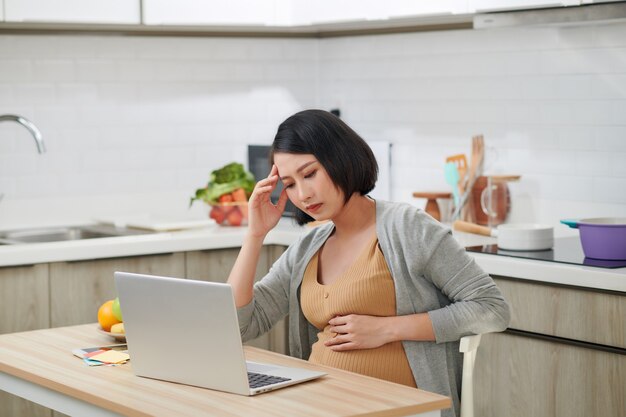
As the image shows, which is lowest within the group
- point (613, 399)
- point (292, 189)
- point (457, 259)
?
point (613, 399)

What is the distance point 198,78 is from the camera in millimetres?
5039

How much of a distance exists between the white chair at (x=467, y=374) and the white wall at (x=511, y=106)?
1538mm

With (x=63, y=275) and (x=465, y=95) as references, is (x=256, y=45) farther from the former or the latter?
(x=63, y=275)

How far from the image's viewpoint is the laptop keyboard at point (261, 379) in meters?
2.29

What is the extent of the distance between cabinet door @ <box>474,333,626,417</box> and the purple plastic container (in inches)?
12.2

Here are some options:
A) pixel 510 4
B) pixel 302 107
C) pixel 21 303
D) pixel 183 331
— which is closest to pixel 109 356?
pixel 183 331

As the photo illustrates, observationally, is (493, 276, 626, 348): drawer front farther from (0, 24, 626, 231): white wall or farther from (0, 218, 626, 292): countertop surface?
(0, 24, 626, 231): white wall

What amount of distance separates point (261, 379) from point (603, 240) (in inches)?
57.0

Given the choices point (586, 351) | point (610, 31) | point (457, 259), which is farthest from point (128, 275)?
point (610, 31)

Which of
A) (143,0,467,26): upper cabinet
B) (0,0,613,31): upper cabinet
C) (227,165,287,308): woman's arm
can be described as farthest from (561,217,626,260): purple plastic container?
(143,0,467,26): upper cabinet

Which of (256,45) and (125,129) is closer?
(125,129)

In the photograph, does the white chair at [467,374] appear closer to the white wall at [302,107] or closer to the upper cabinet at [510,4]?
the upper cabinet at [510,4]

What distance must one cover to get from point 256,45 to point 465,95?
113cm

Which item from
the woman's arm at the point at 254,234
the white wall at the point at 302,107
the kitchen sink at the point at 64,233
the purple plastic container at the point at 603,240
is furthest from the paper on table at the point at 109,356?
the white wall at the point at 302,107
